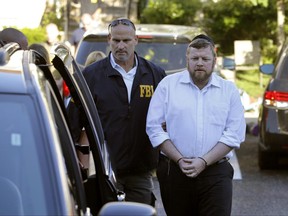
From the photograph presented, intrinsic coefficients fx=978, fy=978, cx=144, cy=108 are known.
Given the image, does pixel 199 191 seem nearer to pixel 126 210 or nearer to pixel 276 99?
pixel 126 210

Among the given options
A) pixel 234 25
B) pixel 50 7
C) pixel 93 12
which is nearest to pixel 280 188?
pixel 93 12

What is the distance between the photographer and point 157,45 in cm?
1146

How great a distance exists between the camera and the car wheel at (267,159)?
1173 cm

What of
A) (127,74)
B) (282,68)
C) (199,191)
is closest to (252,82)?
(282,68)

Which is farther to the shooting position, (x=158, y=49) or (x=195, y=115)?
(x=158, y=49)

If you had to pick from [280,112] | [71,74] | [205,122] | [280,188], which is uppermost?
[71,74]

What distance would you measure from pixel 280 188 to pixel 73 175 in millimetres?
6821

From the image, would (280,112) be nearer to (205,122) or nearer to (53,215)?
(205,122)

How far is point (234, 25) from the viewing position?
25.9m

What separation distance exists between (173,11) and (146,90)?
822 inches

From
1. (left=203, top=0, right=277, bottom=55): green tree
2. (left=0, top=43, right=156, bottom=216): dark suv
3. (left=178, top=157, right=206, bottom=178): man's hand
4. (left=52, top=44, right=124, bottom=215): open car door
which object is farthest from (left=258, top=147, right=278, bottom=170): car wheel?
(left=203, top=0, right=277, bottom=55): green tree

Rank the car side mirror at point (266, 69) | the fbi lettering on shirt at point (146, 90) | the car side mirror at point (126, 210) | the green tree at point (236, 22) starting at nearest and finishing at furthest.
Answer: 1. the car side mirror at point (126, 210)
2. the fbi lettering on shirt at point (146, 90)
3. the car side mirror at point (266, 69)
4. the green tree at point (236, 22)

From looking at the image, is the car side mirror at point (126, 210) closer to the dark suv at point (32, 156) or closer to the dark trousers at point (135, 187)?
the dark suv at point (32, 156)

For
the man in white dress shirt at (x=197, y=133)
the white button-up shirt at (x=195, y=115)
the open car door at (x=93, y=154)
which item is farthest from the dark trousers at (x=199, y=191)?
the open car door at (x=93, y=154)
